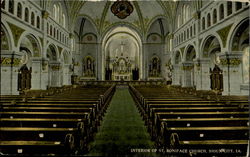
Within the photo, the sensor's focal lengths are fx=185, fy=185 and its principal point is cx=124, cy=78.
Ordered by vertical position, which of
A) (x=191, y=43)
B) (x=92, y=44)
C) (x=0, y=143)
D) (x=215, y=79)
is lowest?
(x=0, y=143)

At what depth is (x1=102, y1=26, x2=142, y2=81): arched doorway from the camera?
3678 cm

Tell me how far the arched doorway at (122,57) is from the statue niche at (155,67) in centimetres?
436

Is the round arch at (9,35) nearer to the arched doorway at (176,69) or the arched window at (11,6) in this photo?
the arched window at (11,6)

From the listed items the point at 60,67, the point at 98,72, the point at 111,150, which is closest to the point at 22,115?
the point at 111,150

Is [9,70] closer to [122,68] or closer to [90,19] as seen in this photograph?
[90,19]

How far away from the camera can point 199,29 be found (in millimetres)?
16594

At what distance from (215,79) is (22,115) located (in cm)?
1545

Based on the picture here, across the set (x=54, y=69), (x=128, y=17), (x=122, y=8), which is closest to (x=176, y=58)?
(x=122, y=8)

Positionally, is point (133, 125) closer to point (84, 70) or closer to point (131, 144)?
point (131, 144)

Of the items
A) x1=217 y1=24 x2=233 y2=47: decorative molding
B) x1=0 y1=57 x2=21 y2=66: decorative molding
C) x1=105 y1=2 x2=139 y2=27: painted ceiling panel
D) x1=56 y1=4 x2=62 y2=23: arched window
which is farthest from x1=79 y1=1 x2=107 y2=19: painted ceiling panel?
x1=217 y1=24 x2=233 y2=47: decorative molding

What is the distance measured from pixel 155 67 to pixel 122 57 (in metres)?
9.14

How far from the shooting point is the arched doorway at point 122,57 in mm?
36781

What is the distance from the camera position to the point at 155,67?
31812mm

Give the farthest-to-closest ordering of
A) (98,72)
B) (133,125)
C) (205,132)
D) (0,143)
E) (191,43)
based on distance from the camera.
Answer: (98,72) < (191,43) < (133,125) < (205,132) < (0,143)
